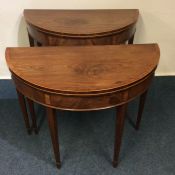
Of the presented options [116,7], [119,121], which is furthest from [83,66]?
[116,7]

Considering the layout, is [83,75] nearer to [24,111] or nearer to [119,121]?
[119,121]

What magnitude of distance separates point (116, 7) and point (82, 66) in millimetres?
698

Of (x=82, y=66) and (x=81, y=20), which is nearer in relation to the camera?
(x=82, y=66)

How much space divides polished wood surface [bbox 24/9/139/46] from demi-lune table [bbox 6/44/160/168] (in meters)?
0.11

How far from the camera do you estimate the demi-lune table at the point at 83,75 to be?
3.48 feet

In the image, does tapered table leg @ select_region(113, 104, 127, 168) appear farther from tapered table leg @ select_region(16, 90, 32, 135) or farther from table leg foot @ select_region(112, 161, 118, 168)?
tapered table leg @ select_region(16, 90, 32, 135)

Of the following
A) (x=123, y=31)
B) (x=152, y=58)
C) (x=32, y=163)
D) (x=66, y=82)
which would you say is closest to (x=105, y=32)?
(x=123, y=31)

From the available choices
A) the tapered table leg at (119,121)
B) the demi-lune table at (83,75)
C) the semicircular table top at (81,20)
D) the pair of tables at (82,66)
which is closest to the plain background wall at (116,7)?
the semicircular table top at (81,20)

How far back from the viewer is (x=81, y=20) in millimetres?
1518

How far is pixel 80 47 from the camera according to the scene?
51.0 inches

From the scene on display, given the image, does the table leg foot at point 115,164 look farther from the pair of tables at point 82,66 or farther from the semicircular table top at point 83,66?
the semicircular table top at point 83,66

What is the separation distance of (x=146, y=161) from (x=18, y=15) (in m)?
1.14

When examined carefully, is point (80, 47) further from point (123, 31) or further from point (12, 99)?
point (12, 99)

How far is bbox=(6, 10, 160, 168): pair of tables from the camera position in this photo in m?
1.07
